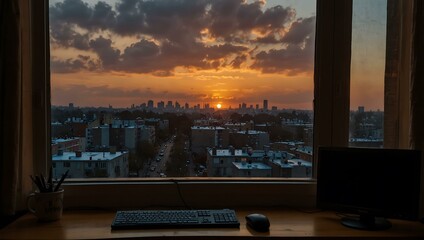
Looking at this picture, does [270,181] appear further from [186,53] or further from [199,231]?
[186,53]

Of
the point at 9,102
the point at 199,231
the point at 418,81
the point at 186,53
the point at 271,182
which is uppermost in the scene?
the point at 186,53

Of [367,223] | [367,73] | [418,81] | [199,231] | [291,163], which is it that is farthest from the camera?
[291,163]

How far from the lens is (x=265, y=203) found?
1963mm

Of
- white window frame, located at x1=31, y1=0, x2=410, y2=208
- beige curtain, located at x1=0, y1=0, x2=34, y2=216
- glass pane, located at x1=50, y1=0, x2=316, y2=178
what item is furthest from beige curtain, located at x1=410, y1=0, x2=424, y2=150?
beige curtain, located at x1=0, y1=0, x2=34, y2=216

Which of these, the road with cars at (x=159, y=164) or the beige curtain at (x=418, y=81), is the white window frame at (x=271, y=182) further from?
the beige curtain at (x=418, y=81)

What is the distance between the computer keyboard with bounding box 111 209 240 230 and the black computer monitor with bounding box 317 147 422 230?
0.48 m

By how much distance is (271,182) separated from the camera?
1.99 meters

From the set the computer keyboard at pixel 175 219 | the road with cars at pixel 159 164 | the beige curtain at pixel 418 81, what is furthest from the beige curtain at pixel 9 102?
the beige curtain at pixel 418 81

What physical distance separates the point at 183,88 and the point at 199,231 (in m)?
0.86

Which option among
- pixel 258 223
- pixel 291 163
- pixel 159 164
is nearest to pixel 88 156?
pixel 159 164

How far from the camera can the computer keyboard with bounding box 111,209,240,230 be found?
1549mm

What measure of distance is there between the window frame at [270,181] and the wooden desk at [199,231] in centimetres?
19

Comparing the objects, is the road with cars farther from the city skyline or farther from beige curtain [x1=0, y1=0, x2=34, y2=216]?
beige curtain [x1=0, y1=0, x2=34, y2=216]

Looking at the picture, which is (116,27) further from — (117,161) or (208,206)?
(208,206)
